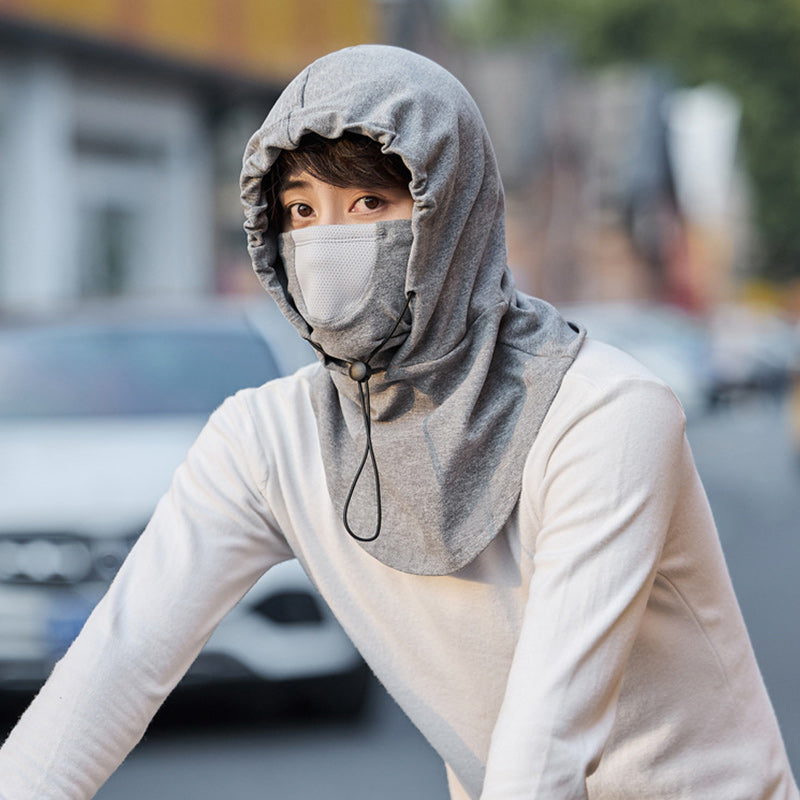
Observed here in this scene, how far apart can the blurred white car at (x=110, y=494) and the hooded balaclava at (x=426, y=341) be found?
12.0 feet

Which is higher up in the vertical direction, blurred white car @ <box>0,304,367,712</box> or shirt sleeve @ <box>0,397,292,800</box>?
shirt sleeve @ <box>0,397,292,800</box>

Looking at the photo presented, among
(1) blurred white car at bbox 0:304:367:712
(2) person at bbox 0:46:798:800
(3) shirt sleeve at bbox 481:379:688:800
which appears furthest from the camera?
(1) blurred white car at bbox 0:304:367:712

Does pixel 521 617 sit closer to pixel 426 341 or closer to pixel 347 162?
pixel 426 341

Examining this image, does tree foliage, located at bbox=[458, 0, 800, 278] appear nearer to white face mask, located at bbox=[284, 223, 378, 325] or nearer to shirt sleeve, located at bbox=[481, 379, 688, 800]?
white face mask, located at bbox=[284, 223, 378, 325]

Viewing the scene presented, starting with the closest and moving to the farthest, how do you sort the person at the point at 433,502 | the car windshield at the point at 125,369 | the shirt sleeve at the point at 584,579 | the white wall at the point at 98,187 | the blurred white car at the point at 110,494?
the shirt sleeve at the point at 584,579, the person at the point at 433,502, the blurred white car at the point at 110,494, the car windshield at the point at 125,369, the white wall at the point at 98,187

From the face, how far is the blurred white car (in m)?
3.67

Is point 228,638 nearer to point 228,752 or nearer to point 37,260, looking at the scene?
point 228,752

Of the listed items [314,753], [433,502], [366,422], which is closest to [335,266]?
[366,422]

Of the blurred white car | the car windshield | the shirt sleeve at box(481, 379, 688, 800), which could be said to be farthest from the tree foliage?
the shirt sleeve at box(481, 379, 688, 800)

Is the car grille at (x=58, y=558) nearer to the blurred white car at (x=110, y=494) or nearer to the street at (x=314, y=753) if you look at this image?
the blurred white car at (x=110, y=494)

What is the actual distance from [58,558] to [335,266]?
3.89m

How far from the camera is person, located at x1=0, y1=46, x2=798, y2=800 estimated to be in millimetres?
1691

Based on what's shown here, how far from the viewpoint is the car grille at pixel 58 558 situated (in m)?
5.50

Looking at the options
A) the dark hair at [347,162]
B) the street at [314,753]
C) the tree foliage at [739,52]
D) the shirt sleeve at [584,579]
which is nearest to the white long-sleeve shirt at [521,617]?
the shirt sleeve at [584,579]
